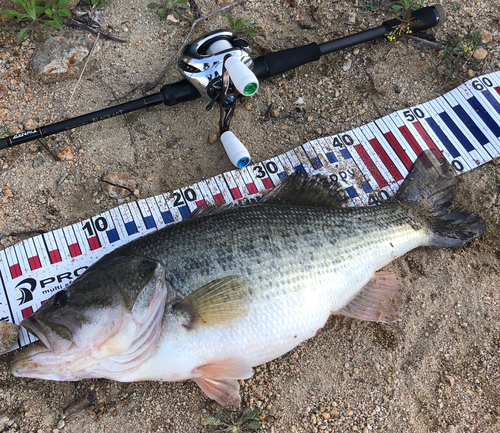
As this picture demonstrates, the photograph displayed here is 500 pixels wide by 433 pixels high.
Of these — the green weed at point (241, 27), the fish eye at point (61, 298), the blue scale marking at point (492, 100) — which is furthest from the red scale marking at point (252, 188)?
the blue scale marking at point (492, 100)

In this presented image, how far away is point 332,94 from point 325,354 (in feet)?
7.63

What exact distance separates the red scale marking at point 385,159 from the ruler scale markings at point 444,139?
1.51 ft

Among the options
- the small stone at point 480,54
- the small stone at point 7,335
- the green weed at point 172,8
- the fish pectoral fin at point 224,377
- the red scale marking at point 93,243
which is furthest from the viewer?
the small stone at point 480,54

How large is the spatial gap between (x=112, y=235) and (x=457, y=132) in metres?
3.20

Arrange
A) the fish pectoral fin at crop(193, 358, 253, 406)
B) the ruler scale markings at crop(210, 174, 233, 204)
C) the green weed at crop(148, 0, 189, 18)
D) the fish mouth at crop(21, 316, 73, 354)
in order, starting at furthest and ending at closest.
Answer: the green weed at crop(148, 0, 189, 18) → the ruler scale markings at crop(210, 174, 233, 204) → the fish pectoral fin at crop(193, 358, 253, 406) → the fish mouth at crop(21, 316, 73, 354)

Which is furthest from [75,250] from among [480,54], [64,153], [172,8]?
[480,54]

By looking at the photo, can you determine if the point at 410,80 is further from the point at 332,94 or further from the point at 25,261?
the point at 25,261

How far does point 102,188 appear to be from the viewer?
3.33m

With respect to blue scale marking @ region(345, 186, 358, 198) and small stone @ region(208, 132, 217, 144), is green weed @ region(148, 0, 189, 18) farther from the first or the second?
blue scale marking @ region(345, 186, 358, 198)

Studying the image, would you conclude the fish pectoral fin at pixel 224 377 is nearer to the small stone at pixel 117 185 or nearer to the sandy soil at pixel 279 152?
the sandy soil at pixel 279 152

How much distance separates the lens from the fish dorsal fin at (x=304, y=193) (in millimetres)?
3039

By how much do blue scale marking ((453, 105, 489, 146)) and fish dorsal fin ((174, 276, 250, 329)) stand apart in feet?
8.75

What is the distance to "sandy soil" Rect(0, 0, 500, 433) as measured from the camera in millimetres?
2900

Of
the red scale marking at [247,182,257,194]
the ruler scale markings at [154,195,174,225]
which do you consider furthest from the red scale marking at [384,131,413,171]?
the ruler scale markings at [154,195,174,225]
